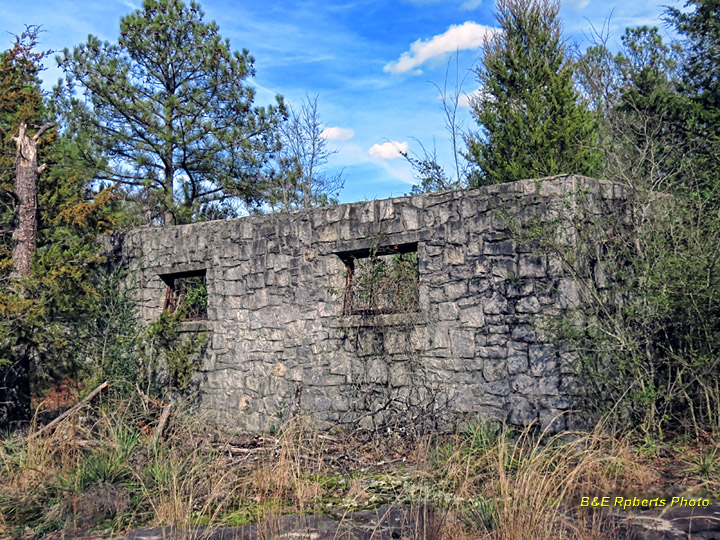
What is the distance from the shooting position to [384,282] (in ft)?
22.6

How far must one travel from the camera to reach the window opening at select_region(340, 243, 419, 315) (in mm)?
6812

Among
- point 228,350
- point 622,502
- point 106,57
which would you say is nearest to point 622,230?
point 622,502

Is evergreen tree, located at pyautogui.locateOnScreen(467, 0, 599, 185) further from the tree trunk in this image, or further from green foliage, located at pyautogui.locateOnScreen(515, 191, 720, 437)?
the tree trunk

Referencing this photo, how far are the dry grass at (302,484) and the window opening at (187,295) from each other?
2659mm

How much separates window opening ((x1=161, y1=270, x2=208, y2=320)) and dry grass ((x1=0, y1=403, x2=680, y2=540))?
2.66 meters

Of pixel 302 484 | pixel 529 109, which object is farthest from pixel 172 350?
pixel 529 109

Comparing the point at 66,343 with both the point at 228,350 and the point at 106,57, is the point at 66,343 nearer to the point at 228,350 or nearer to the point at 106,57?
the point at 228,350

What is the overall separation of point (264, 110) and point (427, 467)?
38.8 ft

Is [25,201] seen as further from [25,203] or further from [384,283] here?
[384,283]

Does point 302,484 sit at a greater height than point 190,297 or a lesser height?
lesser

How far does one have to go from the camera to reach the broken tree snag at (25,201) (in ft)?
25.4

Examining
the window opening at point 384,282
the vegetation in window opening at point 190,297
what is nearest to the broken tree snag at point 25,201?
the vegetation in window opening at point 190,297

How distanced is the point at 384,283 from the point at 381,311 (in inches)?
11.9

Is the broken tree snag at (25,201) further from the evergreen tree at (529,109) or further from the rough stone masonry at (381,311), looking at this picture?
the evergreen tree at (529,109)
